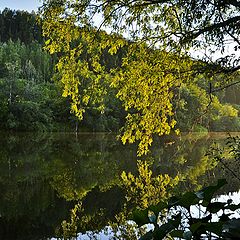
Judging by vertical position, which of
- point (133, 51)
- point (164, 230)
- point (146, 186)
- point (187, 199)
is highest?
point (133, 51)

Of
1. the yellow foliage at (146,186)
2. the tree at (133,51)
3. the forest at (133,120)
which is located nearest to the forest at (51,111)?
the yellow foliage at (146,186)

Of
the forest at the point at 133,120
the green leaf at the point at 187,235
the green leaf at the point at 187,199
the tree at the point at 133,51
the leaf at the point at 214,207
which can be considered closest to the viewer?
the green leaf at the point at 187,235

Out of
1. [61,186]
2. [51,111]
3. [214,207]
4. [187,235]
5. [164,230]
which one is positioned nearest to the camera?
[187,235]

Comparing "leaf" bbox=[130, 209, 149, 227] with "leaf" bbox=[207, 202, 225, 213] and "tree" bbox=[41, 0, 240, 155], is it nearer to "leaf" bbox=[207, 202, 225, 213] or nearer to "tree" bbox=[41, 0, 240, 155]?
"leaf" bbox=[207, 202, 225, 213]

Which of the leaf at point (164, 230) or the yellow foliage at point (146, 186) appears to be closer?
the leaf at point (164, 230)

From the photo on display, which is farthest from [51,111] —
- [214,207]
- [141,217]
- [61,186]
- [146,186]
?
[141,217]

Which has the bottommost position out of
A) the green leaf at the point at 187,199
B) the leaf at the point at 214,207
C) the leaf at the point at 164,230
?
the leaf at the point at 164,230

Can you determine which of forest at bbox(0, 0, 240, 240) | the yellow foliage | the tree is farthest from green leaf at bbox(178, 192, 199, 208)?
the yellow foliage

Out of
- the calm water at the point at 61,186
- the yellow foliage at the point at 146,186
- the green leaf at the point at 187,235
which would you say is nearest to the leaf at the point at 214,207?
the green leaf at the point at 187,235

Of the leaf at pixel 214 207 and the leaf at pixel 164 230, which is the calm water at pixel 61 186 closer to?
the leaf at pixel 214 207

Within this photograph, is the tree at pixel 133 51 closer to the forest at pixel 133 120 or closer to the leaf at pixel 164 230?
the forest at pixel 133 120

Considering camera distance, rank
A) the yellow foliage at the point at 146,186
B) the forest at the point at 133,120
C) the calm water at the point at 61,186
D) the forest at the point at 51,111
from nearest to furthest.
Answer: the forest at the point at 133,120, the calm water at the point at 61,186, the yellow foliage at the point at 146,186, the forest at the point at 51,111

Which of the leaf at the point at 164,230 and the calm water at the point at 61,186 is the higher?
the leaf at the point at 164,230

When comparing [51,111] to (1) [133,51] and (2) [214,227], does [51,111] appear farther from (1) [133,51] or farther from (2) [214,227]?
(2) [214,227]
